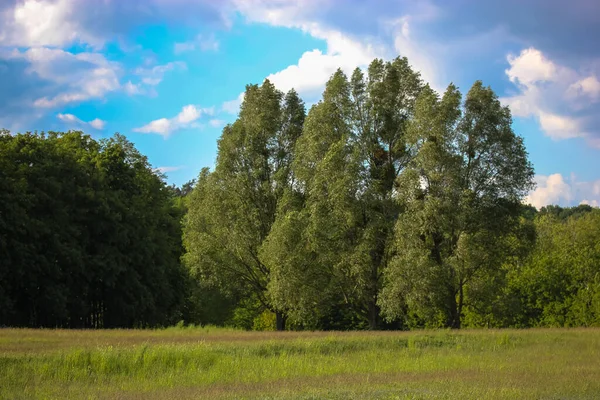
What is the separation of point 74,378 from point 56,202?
26682mm

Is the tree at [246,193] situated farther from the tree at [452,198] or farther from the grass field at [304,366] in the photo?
the grass field at [304,366]

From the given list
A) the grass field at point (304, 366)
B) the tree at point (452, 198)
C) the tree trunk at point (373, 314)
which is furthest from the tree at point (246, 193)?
the grass field at point (304, 366)

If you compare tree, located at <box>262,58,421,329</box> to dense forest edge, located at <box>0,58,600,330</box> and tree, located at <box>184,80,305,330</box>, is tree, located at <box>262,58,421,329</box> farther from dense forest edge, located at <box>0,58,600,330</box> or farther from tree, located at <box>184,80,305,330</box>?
tree, located at <box>184,80,305,330</box>

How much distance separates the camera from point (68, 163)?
43844 millimetres

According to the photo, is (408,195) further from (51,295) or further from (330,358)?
(51,295)

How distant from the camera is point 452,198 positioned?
118 feet

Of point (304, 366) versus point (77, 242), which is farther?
point (77, 242)

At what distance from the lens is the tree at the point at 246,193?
45.7 meters

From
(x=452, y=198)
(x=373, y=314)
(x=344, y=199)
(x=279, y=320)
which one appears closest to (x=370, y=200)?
(x=344, y=199)

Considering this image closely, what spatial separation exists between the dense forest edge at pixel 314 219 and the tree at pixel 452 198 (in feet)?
0.31

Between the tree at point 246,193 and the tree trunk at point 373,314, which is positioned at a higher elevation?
the tree at point 246,193

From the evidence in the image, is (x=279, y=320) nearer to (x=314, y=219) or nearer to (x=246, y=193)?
(x=246, y=193)

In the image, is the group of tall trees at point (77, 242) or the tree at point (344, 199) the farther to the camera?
the group of tall trees at point (77, 242)

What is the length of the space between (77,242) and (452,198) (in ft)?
84.7
